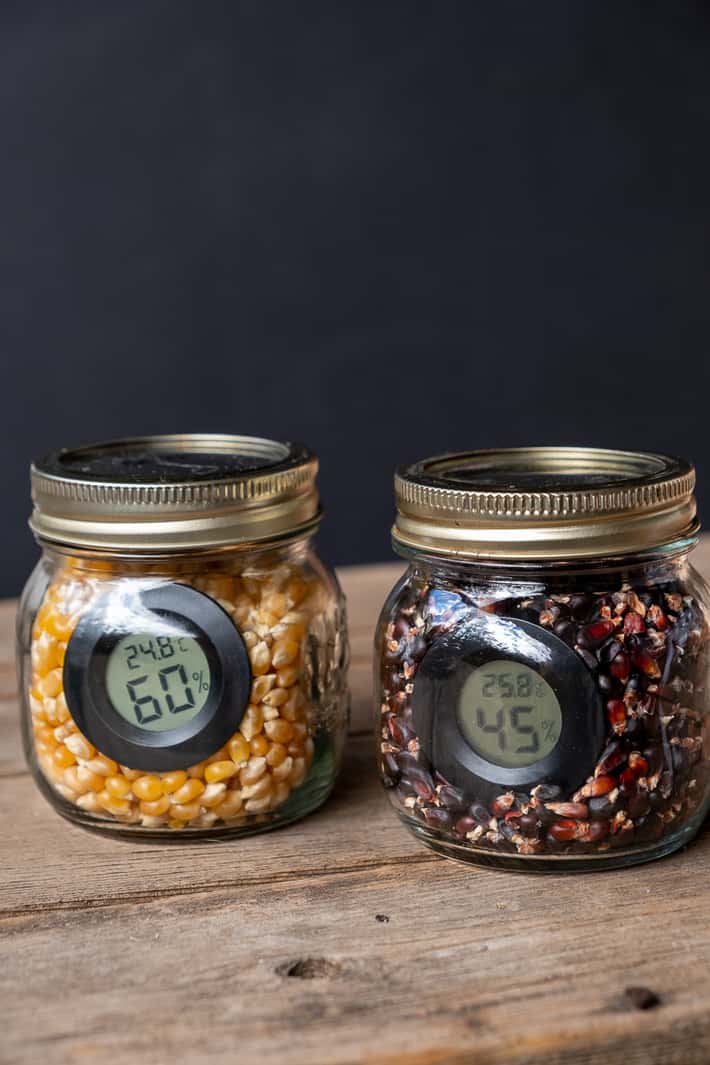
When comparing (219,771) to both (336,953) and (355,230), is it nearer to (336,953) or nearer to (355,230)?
(336,953)

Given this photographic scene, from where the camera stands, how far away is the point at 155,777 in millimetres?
924

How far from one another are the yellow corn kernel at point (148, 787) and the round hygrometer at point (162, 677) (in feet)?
0.04

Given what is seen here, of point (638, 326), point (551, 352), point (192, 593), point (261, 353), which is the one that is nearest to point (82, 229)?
point (261, 353)

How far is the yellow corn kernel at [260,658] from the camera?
36.0 inches

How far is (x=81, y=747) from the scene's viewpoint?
0.93 meters

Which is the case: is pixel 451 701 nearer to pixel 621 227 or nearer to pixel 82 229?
pixel 82 229

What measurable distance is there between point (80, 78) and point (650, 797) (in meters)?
2.02

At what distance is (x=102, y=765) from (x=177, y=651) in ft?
0.33

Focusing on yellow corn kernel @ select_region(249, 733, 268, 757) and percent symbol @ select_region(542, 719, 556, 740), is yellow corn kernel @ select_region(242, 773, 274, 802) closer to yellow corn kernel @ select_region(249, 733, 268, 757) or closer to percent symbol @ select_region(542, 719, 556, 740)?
yellow corn kernel @ select_region(249, 733, 268, 757)

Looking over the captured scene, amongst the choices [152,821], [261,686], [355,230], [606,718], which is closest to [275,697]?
[261,686]

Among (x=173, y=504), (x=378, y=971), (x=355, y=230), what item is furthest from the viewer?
(x=355, y=230)

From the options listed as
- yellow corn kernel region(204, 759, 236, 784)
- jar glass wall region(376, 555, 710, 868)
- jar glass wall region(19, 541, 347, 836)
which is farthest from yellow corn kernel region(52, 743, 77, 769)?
jar glass wall region(376, 555, 710, 868)

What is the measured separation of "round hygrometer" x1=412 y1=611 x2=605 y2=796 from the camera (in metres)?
0.83

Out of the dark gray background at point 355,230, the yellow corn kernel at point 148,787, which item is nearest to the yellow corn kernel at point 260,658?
the yellow corn kernel at point 148,787
